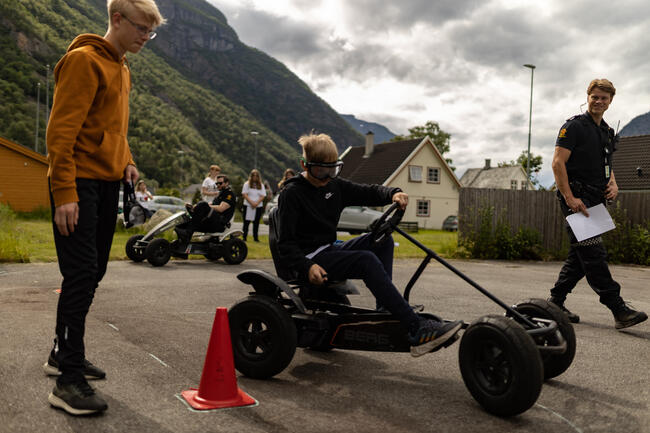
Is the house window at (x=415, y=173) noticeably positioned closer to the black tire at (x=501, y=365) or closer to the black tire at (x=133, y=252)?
the black tire at (x=133, y=252)

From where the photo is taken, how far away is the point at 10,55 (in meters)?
76.8

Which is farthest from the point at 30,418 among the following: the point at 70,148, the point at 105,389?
the point at 70,148

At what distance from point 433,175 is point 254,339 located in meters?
43.0

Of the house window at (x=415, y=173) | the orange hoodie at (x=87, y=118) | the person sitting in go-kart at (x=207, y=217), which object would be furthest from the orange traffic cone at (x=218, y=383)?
the house window at (x=415, y=173)

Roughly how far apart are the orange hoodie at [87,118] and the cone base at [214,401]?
123cm

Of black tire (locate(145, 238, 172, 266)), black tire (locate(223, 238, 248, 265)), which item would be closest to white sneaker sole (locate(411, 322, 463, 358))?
black tire (locate(145, 238, 172, 266))

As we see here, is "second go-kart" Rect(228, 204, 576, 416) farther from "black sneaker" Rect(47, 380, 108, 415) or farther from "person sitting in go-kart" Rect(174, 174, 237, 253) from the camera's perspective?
"person sitting in go-kart" Rect(174, 174, 237, 253)

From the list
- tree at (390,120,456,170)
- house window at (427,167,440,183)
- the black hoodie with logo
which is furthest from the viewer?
tree at (390,120,456,170)

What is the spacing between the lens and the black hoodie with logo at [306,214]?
3672 mm

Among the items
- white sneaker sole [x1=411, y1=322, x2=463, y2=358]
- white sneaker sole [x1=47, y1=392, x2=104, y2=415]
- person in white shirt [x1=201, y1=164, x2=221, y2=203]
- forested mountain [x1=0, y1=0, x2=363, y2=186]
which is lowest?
white sneaker sole [x1=47, y1=392, x2=104, y2=415]

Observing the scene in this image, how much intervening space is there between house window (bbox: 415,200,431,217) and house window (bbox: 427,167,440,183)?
1.77m

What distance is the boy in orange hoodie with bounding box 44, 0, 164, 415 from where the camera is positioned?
9.27 ft

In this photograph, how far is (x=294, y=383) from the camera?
11.5ft

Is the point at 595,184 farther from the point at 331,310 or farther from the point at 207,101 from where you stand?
the point at 207,101
